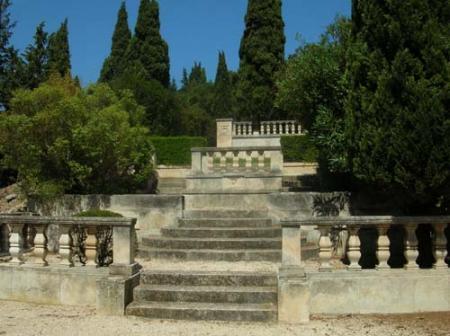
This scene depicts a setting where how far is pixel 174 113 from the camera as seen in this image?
2959 centimetres

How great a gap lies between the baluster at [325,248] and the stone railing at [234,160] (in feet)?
20.9

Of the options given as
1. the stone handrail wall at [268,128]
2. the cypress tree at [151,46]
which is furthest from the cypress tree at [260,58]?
the cypress tree at [151,46]

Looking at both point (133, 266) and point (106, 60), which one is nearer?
point (133, 266)

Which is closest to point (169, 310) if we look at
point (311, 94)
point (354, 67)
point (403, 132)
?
point (403, 132)

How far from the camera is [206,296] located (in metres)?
7.23

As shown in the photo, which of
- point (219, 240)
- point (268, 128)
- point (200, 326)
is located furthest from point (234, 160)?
point (268, 128)

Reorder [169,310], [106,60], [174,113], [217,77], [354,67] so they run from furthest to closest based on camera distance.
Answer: [217,77] → [106,60] → [174,113] → [354,67] → [169,310]

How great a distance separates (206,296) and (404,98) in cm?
401

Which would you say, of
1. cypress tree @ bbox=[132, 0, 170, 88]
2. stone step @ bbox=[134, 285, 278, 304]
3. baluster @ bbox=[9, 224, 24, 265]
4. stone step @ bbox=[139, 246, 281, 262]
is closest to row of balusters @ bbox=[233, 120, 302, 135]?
cypress tree @ bbox=[132, 0, 170, 88]

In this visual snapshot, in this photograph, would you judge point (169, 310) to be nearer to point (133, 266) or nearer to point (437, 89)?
point (133, 266)

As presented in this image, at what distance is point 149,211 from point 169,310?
218 inches

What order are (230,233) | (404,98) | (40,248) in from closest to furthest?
(404,98), (40,248), (230,233)

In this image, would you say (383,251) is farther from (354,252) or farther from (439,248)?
(439,248)

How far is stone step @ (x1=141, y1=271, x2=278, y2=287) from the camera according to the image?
750 centimetres
